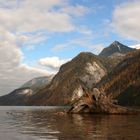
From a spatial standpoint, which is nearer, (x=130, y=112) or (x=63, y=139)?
(x=63, y=139)

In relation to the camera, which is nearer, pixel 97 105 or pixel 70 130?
pixel 70 130

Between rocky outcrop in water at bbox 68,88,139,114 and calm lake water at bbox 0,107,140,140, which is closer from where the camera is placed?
calm lake water at bbox 0,107,140,140

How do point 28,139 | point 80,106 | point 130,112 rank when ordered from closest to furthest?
1. point 28,139
2. point 130,112
3. point 80,106

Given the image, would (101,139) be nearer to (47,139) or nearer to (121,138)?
(121,138)

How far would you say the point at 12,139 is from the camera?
4272 cm

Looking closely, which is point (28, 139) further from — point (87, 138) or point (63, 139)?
point (87, 138)

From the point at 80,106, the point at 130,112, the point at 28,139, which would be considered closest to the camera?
the point at 28,139

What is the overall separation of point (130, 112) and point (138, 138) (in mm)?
76448

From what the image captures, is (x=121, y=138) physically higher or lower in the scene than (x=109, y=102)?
lower

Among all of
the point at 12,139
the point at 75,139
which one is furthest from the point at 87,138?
the point at 12,139

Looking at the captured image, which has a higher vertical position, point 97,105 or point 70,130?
point 97,105

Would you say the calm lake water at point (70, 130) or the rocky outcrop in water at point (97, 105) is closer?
the calm lake water at point (70, 130)

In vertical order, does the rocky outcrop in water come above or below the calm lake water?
above

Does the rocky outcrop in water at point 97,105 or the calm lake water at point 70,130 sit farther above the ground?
the rocky outcrop in water at point 97,105
